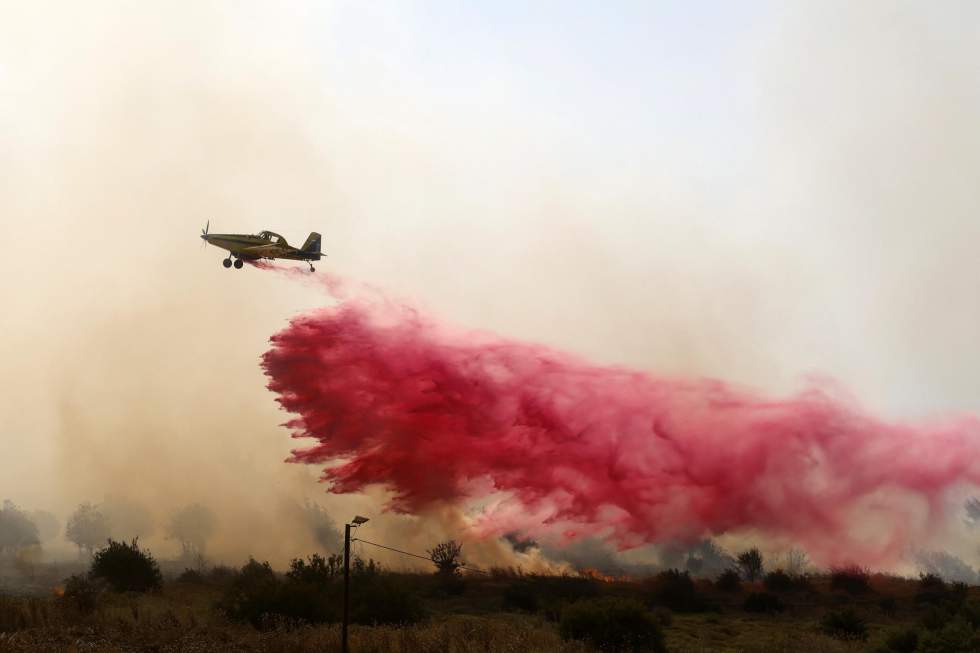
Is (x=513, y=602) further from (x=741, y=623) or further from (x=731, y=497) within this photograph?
(x=731, y=497)

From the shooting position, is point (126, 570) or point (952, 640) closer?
point (952, 640)

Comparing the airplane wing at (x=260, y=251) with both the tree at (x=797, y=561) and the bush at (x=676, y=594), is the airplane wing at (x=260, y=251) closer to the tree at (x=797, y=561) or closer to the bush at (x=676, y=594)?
the bush at (x=676, y=594)

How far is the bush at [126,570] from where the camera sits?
63531mm

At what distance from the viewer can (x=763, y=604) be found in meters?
59.4

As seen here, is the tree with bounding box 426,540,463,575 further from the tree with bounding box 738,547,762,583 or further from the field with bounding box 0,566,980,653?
the tree with bounding box 738,547,762,583

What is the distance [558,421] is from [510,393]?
440 cm

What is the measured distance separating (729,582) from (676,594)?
8.24m

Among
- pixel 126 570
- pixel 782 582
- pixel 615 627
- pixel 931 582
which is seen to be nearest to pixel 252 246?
pixel 126 570

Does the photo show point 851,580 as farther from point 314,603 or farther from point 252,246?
point 252,246

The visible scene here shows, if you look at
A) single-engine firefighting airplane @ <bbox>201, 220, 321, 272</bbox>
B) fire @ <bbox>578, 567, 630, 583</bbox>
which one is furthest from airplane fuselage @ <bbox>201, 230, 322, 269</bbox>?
fire @ <bbox>578, 567, 630, 583</bbox>

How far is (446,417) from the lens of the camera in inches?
2687

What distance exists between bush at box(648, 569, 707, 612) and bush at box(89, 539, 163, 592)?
36.3 m

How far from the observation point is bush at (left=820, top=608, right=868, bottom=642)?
159ft

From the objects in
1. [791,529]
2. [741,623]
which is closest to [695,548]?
[791,529]
